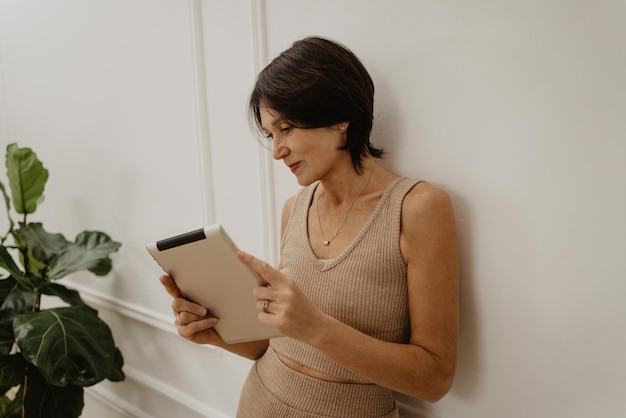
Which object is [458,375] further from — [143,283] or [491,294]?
[143,283]

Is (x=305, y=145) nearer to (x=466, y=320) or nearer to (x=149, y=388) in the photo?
(x=466, y=320)

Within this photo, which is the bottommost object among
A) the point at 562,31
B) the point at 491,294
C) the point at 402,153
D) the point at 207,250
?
the point at 491,294

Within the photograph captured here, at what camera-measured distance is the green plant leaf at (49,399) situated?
1.88 m

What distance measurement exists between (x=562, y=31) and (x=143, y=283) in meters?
1.75

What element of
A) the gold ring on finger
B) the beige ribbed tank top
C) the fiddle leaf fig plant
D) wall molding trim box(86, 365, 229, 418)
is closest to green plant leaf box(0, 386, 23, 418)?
the fiddle leaf fig plant

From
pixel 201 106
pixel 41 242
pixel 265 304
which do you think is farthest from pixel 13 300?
pixel 265 304

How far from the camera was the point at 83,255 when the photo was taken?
196 centimetres

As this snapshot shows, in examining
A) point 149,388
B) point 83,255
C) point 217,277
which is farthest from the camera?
point 149,388

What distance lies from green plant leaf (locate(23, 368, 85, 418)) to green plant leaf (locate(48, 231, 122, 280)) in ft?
1.30

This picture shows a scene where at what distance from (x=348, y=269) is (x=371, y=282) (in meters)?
0.06

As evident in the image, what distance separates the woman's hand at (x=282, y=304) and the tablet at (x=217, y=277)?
0.12ft

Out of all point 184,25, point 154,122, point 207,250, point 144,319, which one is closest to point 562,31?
point 207,250

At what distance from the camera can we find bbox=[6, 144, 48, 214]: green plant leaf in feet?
6.41

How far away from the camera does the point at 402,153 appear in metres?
1.23
